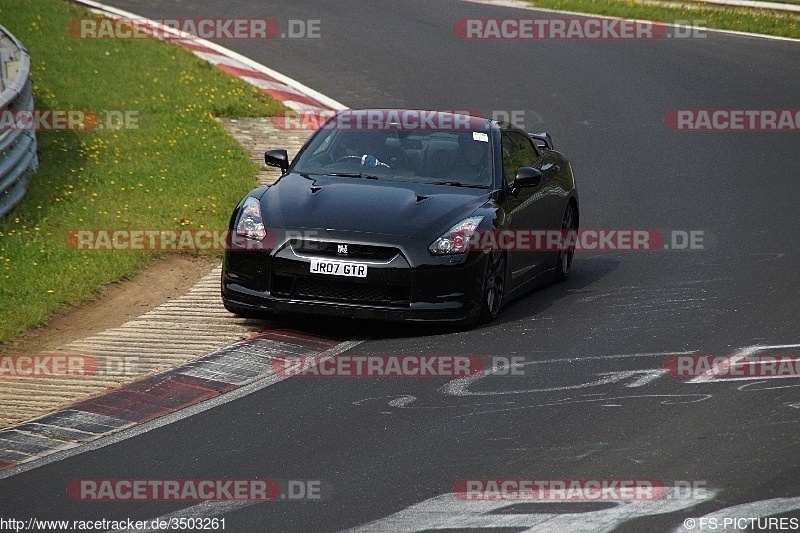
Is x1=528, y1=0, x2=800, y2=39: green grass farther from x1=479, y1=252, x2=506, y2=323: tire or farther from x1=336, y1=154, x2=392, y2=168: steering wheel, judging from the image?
x1=479, y1=252, x2=506, y2=323: tire

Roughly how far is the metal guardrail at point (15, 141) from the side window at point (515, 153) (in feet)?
15.6

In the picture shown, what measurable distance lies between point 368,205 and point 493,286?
1.11 metres

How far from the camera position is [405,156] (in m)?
10.9

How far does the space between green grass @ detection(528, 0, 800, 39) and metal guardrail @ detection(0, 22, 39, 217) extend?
1476cm

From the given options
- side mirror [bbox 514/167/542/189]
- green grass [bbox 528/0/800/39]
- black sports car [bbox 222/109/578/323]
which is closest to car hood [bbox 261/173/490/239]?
black sports car [bbox 222/109/578/323]

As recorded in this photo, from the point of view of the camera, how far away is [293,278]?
31.7ft

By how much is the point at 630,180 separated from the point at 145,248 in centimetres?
644

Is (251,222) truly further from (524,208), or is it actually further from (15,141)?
(15,141)

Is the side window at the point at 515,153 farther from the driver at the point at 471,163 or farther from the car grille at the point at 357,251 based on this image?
the car grille at the point at 357,251

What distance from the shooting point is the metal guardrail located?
512 inches

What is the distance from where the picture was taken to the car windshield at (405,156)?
424 inches

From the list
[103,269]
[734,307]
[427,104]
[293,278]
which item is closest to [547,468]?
[293,278]

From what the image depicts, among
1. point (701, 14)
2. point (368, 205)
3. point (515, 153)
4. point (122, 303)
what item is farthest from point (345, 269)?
point (701, 14)

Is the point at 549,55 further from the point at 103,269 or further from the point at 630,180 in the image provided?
the point at 103,269
